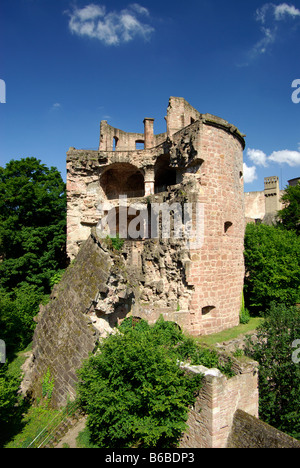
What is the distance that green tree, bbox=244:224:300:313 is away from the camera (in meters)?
15.7

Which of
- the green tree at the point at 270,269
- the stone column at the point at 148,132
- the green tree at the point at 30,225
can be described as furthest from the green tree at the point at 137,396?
the stone column at the point at 148,132

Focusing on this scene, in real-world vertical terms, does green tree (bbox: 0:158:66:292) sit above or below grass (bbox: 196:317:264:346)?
above

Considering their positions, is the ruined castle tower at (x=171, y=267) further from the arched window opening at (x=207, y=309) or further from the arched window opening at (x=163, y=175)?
the arched window opening at (x=163, y=175)

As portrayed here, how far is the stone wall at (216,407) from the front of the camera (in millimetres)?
7371

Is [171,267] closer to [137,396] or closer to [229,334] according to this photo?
[229,334]

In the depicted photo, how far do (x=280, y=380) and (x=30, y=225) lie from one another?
18.7m

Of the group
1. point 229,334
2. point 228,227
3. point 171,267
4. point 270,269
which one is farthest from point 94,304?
point 270,269

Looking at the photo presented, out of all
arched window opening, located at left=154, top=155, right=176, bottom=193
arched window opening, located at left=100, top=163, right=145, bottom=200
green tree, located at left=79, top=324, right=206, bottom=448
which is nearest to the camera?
green tree, located at left=79, top=324, right=206, bottom=448

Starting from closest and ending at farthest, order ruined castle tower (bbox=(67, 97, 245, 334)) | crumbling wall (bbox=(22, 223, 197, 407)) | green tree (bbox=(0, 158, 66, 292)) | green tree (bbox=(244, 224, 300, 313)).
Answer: crumbling wall (bbox=(22, 223, 197, 407))
ruined castle tower (bbox=(67, 97, 245, 334))
green tree (bbox=(244, 224, 300, 313))
green tree (bbox=(0, 158, 66, 292))

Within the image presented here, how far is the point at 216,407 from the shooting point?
739cm

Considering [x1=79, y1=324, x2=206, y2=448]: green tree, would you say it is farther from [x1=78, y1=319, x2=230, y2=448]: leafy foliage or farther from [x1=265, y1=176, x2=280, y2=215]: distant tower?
[x1=265, y1=176, x2=280, y2=215]: distant tower

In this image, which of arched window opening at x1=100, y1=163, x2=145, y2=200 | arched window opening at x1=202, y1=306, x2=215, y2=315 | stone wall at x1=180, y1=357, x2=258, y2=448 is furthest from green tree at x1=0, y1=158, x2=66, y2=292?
stone wall at x1=180, y1=357, x2=258, y2=448

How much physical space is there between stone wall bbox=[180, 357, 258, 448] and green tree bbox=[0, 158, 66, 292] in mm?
14678
